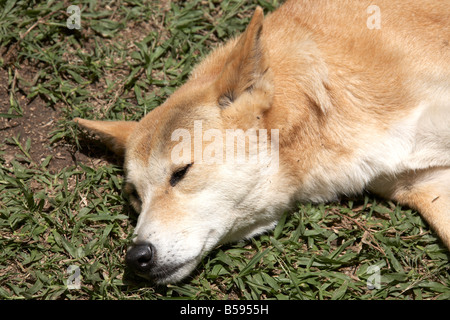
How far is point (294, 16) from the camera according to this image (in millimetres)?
3871

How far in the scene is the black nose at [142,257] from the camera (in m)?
3.32

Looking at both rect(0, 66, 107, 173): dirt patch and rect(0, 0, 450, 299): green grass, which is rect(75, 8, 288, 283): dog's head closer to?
rect(0, 0, 450, 299): green grass

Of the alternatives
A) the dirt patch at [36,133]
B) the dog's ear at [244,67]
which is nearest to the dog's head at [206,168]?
the dog's ear at [244,67]

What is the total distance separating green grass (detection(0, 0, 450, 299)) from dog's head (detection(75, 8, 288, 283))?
36cm

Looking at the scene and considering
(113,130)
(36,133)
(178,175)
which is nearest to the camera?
(178,175)

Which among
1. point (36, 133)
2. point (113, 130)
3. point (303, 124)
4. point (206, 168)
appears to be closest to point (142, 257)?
point (206, 168)

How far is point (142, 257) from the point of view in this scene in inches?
131

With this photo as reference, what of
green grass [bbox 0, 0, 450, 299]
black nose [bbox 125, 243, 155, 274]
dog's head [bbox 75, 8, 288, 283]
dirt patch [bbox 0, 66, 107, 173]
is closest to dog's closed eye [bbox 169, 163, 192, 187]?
dog's head [bbox 75, 8, 288, 283]

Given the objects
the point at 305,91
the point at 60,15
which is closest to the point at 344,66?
the point at 305,91

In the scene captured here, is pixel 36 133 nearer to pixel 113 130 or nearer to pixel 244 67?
pixel 113 130

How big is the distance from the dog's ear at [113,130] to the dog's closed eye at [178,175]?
73 cm

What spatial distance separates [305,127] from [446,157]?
1117 mm

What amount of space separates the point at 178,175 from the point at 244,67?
0.85 metres

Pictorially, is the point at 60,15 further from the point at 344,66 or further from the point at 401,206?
the point at 401,206
